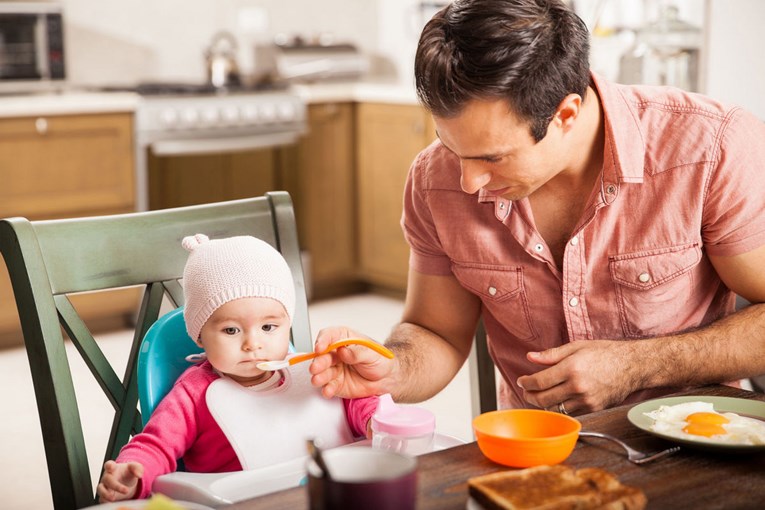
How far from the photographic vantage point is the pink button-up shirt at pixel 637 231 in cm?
Result: 156

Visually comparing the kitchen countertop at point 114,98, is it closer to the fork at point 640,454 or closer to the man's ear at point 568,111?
the man's ear at point 568,111

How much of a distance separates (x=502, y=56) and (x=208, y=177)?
A: 10.5ft

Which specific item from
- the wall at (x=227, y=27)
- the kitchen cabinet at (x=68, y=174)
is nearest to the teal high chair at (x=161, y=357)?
the wall at (x=227, y=27)

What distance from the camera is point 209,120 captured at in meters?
4.35

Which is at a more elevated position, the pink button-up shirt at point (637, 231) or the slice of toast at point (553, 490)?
the pink button-up shirt at point (637, 231)

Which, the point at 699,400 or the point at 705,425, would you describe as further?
the point at 699,400

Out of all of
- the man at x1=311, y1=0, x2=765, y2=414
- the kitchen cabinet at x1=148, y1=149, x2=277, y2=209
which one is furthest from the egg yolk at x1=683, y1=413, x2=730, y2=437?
the kitchen cabinet at x1=148, y1=149, x2=277, y2=209

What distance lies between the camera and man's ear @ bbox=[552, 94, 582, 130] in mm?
1512

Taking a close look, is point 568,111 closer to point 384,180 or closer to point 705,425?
point 705,425

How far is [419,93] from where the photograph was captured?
1.52 meters

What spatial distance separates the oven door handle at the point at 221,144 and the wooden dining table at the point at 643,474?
131 inches

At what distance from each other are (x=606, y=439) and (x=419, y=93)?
0.61 m

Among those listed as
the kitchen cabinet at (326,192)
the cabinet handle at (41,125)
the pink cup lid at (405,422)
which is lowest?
the kitchen cabinet at (326,192)

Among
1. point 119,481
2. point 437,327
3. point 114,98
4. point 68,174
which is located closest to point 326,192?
point 114,98
